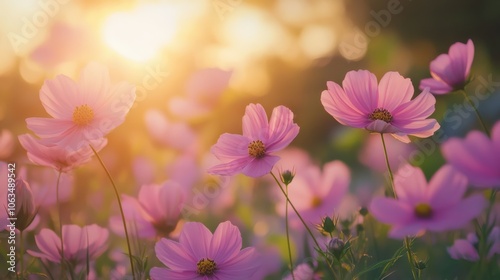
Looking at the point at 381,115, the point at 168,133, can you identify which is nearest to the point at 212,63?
the point at 168,133

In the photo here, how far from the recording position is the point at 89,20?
74.8 inches

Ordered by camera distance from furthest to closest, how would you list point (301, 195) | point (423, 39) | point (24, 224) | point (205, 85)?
point (423, 39), point (205, 85), point (301, 195), point (24, 224)

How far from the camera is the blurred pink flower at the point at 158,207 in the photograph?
0.79m

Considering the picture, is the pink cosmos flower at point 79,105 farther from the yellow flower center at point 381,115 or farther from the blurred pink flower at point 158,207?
the yellow flower center at point 381,115

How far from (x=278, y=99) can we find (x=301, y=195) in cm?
427

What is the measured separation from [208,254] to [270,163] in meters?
0.12

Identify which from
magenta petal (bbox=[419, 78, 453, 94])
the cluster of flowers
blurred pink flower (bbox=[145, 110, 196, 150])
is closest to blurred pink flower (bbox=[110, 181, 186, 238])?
the cluster of flowers

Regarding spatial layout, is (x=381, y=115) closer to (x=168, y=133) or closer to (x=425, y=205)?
(x=425, y=205)

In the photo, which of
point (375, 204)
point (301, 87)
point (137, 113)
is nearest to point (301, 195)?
point (375, 204)

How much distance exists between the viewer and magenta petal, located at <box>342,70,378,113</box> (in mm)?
662

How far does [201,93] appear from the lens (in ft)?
4.40

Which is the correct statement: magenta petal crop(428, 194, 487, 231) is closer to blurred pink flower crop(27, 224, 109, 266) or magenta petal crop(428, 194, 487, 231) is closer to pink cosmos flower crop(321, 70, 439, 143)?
pink cosmos flower crop(321, 70, 439, 143)

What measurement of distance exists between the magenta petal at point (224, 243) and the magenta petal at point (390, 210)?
0.16 m

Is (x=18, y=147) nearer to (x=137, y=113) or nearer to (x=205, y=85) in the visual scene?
(x=137, y=113)
